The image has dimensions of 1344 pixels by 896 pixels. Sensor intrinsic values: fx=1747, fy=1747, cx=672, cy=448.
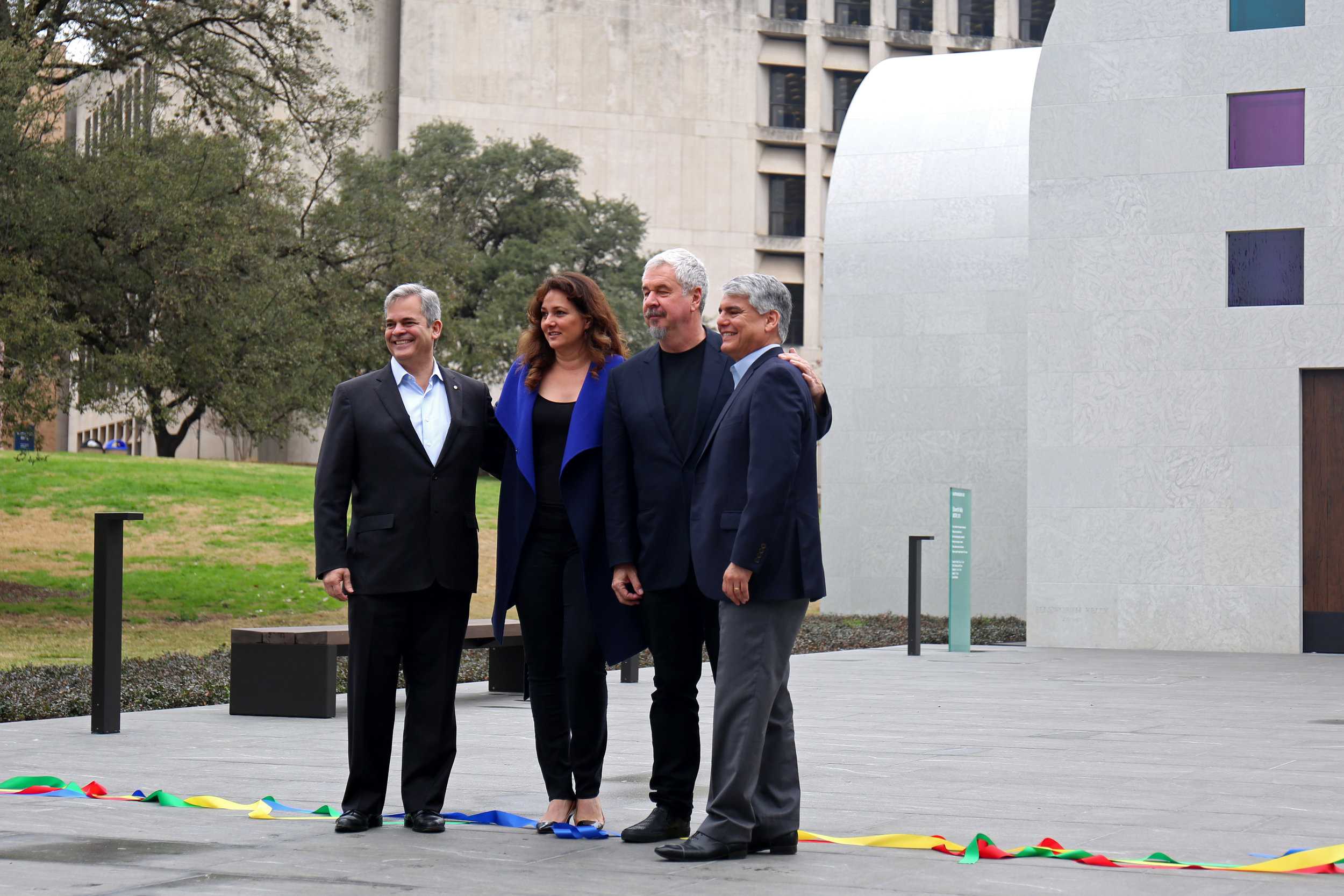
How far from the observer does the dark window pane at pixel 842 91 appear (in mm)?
72562

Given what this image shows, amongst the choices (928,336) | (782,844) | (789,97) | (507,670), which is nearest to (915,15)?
(789,97)

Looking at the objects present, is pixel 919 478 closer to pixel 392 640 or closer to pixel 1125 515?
pixel 1125 515

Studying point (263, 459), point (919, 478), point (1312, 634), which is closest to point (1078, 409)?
point (1312, 634)

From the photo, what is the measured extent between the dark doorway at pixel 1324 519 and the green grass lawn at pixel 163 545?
12249 mm

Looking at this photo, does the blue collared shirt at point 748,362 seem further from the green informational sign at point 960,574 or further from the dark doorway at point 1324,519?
the dark doorway at point 1324,519

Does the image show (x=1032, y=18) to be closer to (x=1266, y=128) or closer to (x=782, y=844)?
(x=1266, y=128)

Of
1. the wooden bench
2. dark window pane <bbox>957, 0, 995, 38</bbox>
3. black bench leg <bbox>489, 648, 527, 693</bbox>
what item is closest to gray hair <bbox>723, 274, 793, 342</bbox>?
the wooden bench

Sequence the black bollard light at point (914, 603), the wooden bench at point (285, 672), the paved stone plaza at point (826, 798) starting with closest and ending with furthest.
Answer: the paved stone plaza at point (826, 798) < the wooden bench at point (285, 672) < the black bollard light at point (914, 603)

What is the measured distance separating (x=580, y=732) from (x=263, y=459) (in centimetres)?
5772

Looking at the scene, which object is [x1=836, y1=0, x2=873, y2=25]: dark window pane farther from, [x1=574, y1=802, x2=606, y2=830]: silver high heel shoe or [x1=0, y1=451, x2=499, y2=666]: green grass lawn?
[x1=574, y1=802, x2=606, y2=830]: silver high heel shoe

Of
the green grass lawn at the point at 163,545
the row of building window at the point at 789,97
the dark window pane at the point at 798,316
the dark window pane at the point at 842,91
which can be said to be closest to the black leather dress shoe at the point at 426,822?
the green grass lawn at the point at 163,545

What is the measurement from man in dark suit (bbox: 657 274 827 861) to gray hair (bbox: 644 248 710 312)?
23 centimetres

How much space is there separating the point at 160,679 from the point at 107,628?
3629 millimetres

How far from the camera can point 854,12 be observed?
72.8 m
